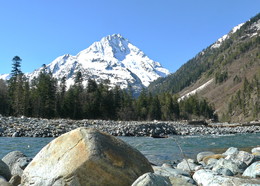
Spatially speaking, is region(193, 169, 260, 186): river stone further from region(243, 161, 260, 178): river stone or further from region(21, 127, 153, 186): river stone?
region(21, 127, 153, 186): river stone

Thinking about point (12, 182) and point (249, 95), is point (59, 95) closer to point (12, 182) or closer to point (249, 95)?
point (12, 182)

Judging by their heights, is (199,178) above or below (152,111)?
below

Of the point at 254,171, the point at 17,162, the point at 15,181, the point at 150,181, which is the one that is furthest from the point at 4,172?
the point at 254,171

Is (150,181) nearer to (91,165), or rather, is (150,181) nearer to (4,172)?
(91,165)

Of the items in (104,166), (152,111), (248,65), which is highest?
(248,65)

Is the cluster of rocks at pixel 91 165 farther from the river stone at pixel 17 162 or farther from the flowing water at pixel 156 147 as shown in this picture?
the flowing water at pixel 156 147

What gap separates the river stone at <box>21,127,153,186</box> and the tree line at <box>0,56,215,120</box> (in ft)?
190

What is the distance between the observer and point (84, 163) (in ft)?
17.6

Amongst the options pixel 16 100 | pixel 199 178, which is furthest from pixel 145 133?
pixel 16 100

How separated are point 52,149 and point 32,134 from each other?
20.8 meters

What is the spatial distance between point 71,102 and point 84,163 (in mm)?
66615

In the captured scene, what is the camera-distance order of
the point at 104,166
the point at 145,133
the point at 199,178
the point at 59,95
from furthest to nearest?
the point at 59,95, the point at 145,133, the point at 199,178, the point at 104,166

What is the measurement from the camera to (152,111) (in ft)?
307

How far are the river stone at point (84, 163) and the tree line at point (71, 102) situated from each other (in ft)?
190
